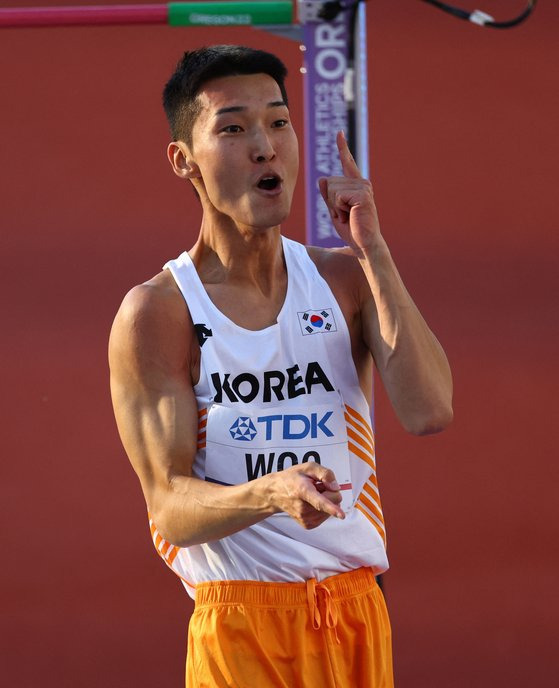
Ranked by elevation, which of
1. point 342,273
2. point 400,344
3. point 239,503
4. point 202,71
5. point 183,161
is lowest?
point 239,503

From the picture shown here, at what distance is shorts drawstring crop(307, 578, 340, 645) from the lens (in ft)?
6.96

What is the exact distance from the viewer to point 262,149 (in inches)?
85.0

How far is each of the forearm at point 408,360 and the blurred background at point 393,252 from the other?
234 cm

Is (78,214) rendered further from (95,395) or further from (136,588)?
(136,588)

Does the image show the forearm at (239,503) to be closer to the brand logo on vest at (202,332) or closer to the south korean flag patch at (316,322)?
the brand logo on vest at (202,332)

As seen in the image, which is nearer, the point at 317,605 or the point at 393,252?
the point at 317,605

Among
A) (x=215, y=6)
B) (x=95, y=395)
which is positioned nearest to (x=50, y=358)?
(x=95, y=395)

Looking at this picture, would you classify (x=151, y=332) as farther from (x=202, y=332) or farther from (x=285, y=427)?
(x=285, y=427)

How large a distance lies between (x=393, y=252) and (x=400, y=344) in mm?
2588

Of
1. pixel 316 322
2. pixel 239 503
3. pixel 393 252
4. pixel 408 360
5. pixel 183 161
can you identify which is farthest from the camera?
pixel 393 252

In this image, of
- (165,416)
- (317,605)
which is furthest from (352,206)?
(317,605)

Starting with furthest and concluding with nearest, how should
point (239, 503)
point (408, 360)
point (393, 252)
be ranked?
point (393, 252) → point (408, 360) → point (239, 503)

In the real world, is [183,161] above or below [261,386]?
above

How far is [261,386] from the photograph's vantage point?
216 centimetres
